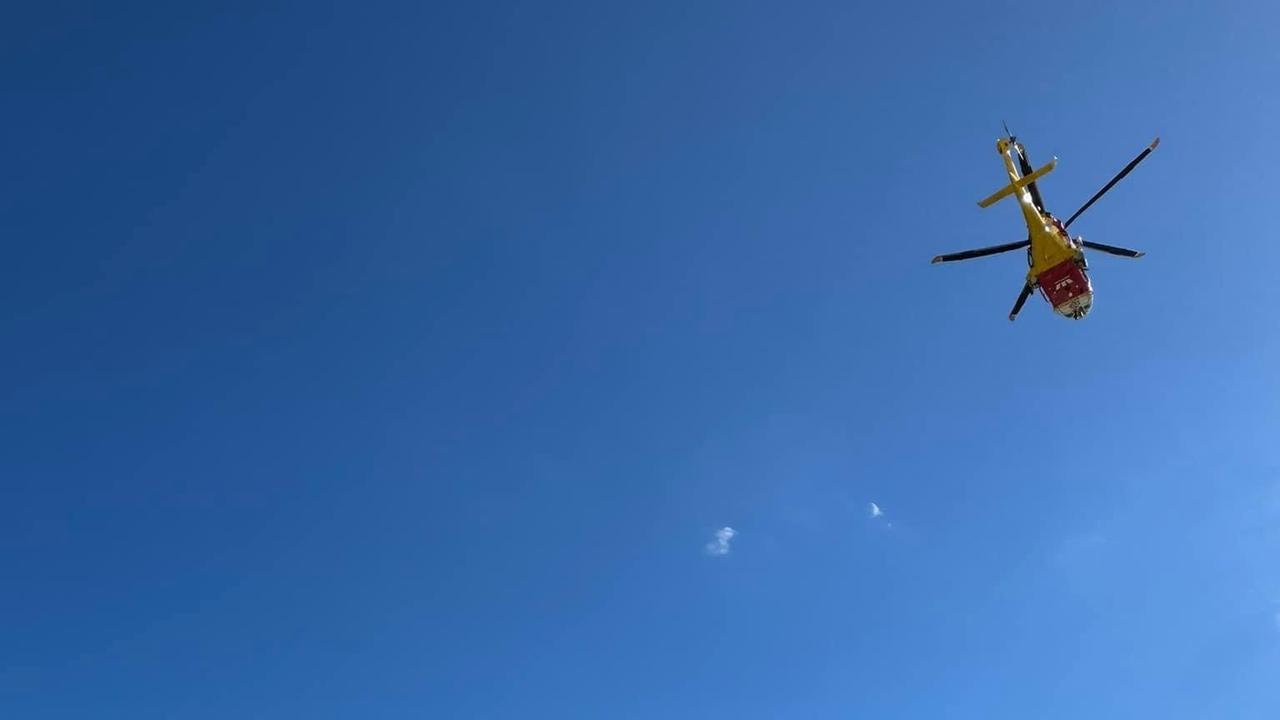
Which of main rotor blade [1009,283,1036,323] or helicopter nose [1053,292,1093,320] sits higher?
main rotor blade [1009,283,1036,323]

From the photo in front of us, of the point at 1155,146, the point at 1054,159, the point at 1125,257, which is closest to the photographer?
the point at 1054,159

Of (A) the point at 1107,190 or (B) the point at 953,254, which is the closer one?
(A) the point at 1107,190

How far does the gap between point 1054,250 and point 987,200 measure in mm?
6982

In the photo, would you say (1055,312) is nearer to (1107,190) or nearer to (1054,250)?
(1054,250)

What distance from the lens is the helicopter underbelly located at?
51.8 metres

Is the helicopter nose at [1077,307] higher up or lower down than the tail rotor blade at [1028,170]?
lower down

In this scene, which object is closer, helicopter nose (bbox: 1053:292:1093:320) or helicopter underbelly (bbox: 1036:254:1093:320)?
helicopter underbelly (bbox: 1036:254:1093:320)

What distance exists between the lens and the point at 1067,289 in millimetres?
52250

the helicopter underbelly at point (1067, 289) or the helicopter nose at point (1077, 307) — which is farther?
the helicopter nose at point (1077, 307)

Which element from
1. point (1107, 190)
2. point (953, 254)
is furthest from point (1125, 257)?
point (953, 254)

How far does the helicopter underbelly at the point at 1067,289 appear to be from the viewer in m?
51.8

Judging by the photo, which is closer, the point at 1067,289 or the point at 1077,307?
the point at 1067,289

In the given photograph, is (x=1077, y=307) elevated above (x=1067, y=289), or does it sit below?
below

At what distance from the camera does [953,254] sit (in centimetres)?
5522
